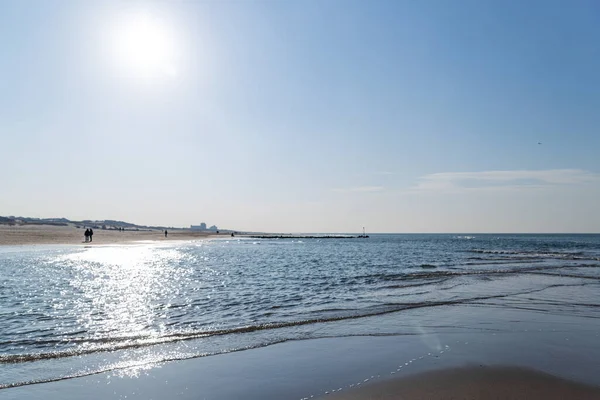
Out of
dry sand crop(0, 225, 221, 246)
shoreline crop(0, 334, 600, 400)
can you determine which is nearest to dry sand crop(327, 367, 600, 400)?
shoreline crop(0, 334, 600, 400)

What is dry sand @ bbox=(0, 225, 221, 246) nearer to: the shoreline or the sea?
the sea

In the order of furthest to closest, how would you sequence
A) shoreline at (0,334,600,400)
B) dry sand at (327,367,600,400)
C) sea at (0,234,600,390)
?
sea at (0,234,600,390), shoreline at (0,334,600,400), dry sand at (327,367,600,400)

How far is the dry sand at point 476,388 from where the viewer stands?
6219 mm

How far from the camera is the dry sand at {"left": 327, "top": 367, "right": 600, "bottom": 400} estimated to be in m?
6.22

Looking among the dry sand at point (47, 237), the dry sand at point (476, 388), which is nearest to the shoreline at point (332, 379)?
the dry sand at point (476, 388)

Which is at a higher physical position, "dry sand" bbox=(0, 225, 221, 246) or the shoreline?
"dry sand" bbox=(0, 225, 221, 246)

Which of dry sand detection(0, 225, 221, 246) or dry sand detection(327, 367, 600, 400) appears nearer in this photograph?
dry sand detection(327, 367, 600, 400)

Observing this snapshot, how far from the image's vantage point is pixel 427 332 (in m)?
10.6

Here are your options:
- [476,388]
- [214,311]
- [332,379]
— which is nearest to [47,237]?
[214,311]

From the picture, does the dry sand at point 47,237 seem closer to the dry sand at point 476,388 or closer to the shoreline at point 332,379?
the shoreline at point 332,379

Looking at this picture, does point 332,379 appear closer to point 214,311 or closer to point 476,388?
point 476,388

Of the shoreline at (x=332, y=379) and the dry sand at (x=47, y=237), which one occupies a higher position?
the dry sand at (x=47, y=237)

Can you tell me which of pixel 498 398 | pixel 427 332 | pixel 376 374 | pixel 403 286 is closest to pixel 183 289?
pixel 403 286

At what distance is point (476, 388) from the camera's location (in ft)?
21.4
